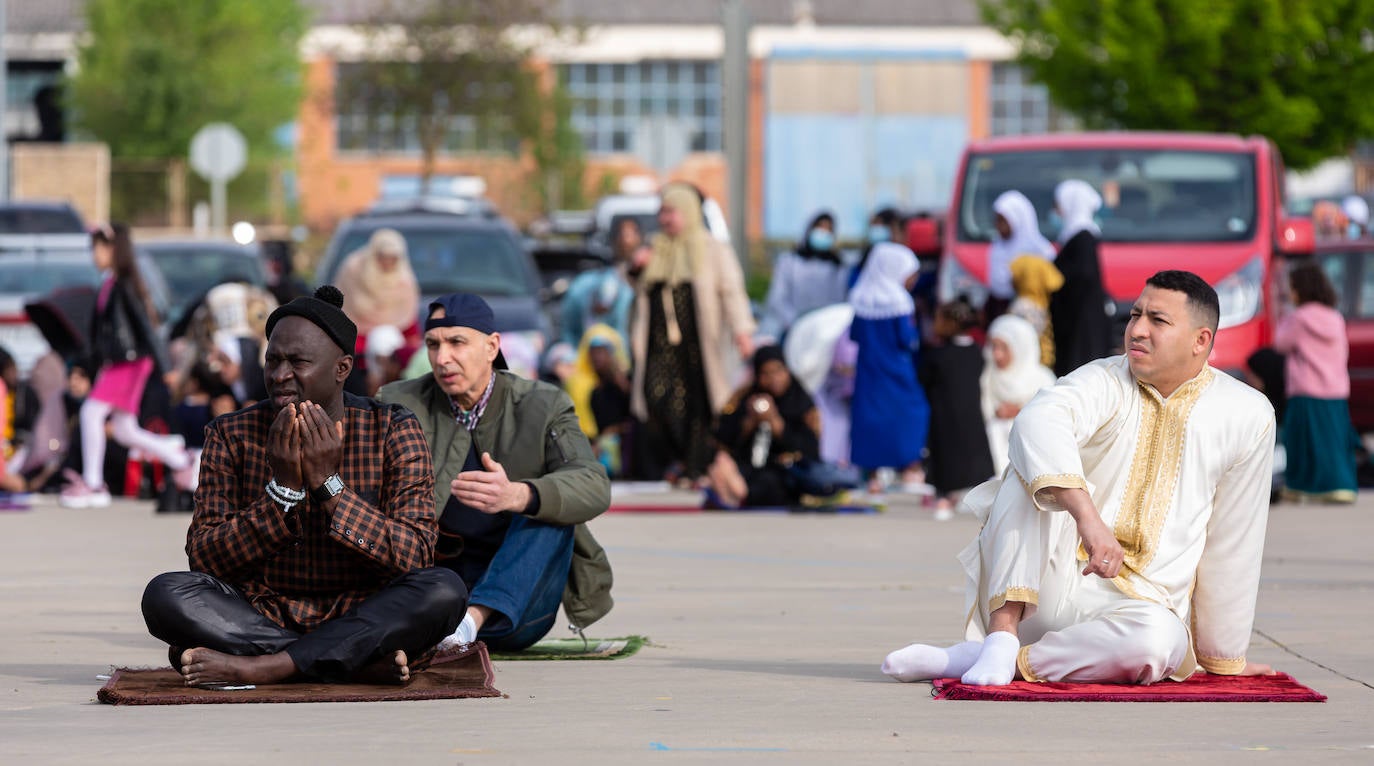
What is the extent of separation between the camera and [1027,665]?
287 inches

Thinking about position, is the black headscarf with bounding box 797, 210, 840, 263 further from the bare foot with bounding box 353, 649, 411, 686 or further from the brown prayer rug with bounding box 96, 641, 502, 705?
the bare foot with bounding box 353, 649, 411, 686

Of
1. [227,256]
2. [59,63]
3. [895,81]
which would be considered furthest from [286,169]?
[227,256]

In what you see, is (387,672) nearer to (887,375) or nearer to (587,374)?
(887,375)

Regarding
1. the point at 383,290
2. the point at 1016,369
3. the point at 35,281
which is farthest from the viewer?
the point at 35,281

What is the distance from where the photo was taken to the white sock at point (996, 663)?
718 cm

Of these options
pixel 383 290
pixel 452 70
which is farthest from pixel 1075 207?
pixel 452 70

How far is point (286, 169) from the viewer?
184ft

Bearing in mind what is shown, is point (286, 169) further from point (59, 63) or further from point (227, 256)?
point (227, 256)

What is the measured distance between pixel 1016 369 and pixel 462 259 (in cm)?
576

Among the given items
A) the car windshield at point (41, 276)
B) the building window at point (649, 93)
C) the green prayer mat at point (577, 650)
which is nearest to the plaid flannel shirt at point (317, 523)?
the green prayer mat at point (577, 650)

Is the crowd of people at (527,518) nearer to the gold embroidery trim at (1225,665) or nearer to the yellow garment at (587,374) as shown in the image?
the gold embroidery trim at (1225,665)

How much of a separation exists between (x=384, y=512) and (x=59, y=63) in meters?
65.9

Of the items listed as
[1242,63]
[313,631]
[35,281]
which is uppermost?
[1242,63]

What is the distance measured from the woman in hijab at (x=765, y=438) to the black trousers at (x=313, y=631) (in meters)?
8.28
